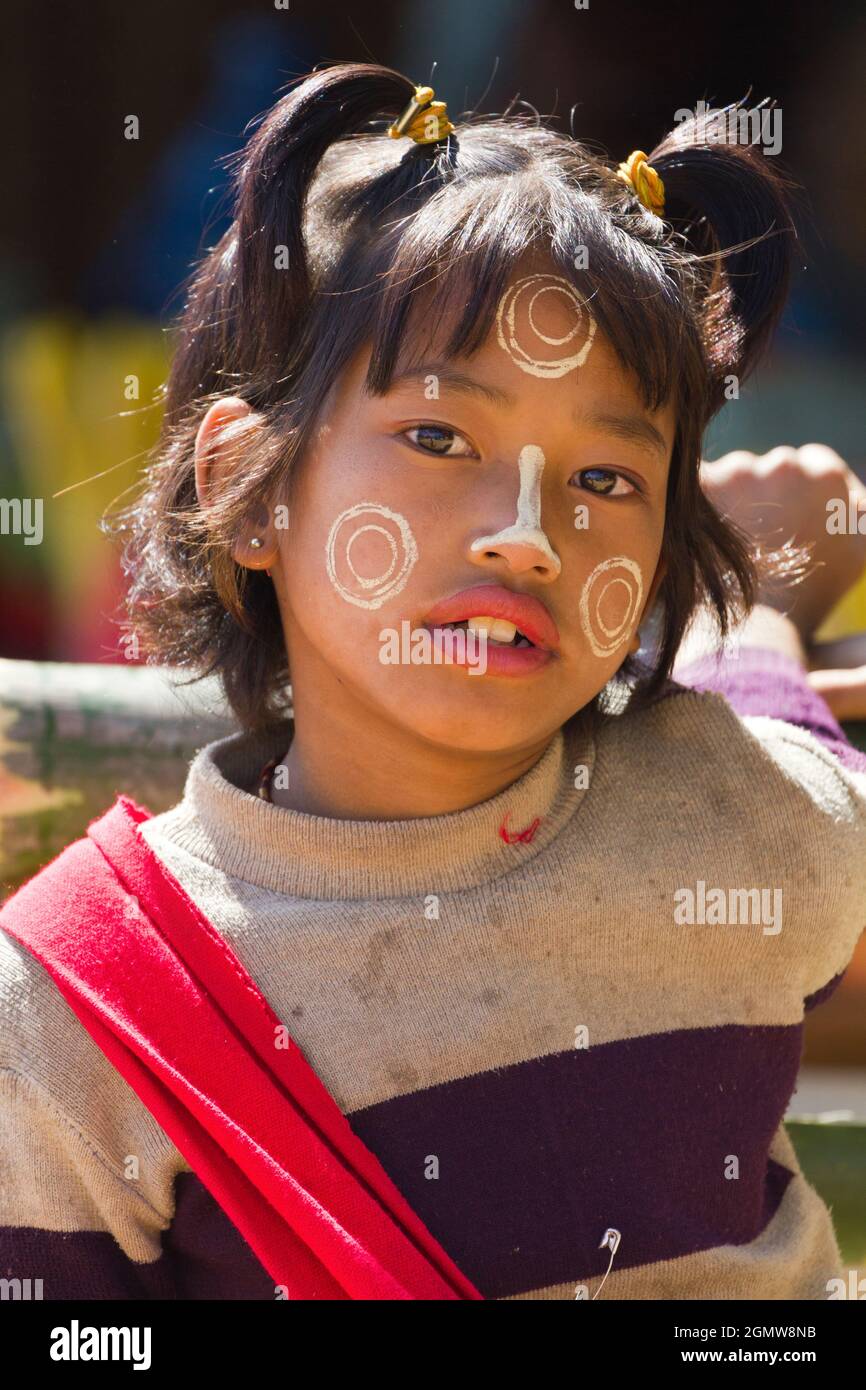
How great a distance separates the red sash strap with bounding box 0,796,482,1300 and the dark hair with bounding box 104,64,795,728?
0.96 feet

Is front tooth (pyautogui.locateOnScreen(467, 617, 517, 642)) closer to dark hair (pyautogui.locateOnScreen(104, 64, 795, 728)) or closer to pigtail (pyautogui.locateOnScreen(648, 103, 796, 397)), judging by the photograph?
dark hair (pyautogui.locateOnScreen(104, 64, 795, 728))

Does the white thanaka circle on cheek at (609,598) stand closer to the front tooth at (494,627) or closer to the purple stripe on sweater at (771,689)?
the front tooth at (494,627)

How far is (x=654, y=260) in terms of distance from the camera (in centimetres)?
116

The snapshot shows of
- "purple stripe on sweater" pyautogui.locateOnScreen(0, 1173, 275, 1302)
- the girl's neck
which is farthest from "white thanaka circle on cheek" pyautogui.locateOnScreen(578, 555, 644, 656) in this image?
"purple stripe on sweater" pyautogui.locateOnScreen(0, 1173, 275, 1302)

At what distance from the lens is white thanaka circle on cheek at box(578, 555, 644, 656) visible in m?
1.15

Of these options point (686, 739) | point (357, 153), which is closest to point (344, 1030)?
point (686, 739)

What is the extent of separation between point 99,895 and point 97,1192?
22 cm

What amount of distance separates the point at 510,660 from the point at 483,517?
0.11m

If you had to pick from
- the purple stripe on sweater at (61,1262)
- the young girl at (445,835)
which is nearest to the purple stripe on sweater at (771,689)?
the young girl at (445,835)

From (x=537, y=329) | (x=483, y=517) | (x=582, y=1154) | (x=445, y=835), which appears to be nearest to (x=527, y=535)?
(x=483, y=517)

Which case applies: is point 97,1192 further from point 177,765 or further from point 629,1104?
point 177,765

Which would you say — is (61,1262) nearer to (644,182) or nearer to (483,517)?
(483,517)

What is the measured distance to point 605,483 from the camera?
1161 mm

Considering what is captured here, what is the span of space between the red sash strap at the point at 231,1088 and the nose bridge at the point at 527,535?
363 mm
